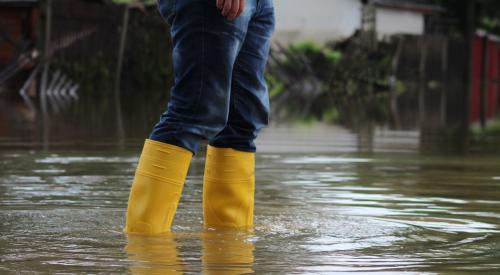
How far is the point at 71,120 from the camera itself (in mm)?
13812

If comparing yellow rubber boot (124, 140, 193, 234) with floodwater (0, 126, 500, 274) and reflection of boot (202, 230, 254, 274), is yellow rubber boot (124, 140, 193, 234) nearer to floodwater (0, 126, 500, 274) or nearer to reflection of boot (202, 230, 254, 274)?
floodwater (0, 126, 500, 274)

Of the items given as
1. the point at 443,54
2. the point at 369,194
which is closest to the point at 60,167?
the point at 369,194

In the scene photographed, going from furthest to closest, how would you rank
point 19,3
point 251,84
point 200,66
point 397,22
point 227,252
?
point 397,22
point 19,3
point 251,84
point 200,66
point 227,252

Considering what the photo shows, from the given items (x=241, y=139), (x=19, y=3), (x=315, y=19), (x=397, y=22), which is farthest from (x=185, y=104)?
(x=397, y=22)

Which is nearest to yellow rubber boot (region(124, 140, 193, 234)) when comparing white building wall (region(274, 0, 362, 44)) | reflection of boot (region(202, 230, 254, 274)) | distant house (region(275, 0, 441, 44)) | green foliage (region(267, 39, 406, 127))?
reflection of boot (region(202, 230, 254, 274))

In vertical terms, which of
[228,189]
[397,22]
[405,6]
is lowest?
[228,189]

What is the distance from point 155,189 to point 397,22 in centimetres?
4919

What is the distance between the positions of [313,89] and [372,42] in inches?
385

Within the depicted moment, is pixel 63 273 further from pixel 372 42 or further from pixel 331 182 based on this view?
pixel 372 42

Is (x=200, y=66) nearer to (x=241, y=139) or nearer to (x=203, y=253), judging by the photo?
(x=241, y=139)

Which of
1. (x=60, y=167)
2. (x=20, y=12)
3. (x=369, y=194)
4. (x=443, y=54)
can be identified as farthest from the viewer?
(x=443, y=54)

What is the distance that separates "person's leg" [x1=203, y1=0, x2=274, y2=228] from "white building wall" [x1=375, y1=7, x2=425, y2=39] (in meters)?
46.2

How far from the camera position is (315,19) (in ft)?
149

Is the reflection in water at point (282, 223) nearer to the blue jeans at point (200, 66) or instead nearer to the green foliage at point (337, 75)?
the blue jeans at point (200, 66)
